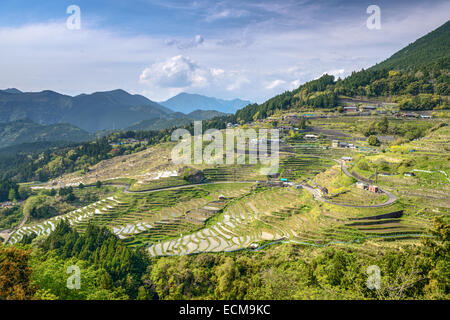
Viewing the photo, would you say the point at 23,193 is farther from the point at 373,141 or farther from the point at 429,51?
the point at 429,51

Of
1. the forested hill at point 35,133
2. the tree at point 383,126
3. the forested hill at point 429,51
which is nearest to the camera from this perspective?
the tree at point 383,126

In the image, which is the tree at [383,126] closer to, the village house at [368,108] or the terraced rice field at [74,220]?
the village house at [368,108]

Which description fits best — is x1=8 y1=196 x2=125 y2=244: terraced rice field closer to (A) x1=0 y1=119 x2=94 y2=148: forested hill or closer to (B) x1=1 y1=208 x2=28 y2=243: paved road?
(B) x1=1 y1=208 x2=28 y2=243: paved road

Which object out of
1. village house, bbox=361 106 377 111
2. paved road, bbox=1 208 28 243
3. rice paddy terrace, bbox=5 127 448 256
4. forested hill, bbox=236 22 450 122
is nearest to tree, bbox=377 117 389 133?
rice paddy terrace, bbox=5 127 448 256

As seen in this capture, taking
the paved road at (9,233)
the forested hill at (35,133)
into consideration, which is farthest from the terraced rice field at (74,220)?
the forested hill at (35,133)

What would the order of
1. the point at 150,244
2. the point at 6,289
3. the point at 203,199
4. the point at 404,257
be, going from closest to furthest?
1. the point at 6,289
2. the point at 404,257
3. the point at 150,244
4. the point at 203,199

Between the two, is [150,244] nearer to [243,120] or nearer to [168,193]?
[168,193]

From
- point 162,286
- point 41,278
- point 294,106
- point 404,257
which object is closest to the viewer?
point 41,278

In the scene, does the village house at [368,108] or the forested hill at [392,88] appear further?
the village house at [368,108]

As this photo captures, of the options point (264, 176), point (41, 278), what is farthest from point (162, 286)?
point (264, 176)
